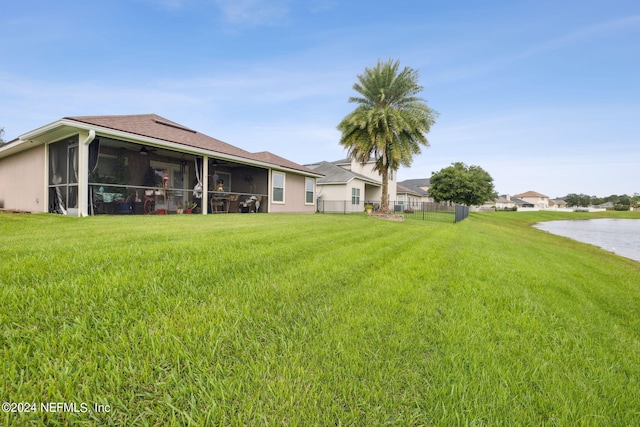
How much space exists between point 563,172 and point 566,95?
30573 mm

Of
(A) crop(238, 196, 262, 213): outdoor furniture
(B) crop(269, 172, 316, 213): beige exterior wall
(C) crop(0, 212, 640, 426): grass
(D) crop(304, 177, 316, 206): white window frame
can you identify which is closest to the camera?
(C) crop(0, 212, 640, 426): grass

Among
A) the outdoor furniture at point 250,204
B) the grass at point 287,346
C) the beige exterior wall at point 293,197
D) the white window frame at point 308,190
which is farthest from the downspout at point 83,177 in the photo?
the white window frame at point 308,190

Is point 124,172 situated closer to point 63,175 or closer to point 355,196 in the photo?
point 63,175

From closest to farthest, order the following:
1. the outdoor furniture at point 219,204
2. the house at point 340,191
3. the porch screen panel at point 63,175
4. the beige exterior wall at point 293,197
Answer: the porch screen panel at point 63,175, the outdoor furniture at point 219,204, the beige exterior wall at point 293,197, the house at point 340,191

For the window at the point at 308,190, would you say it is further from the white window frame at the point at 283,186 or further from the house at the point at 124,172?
the white window frame at the point at 283,186

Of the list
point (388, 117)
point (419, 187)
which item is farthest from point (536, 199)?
point (388, 117)

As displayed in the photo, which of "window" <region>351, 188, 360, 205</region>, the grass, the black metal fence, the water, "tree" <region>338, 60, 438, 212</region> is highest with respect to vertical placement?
"tree" <region>338, 60, 438, 212</region>

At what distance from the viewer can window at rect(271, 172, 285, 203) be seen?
48.9ft

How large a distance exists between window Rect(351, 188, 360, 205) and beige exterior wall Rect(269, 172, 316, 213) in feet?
17.5

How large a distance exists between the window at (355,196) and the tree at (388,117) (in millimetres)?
6667

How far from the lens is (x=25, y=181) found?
1102 centimetres

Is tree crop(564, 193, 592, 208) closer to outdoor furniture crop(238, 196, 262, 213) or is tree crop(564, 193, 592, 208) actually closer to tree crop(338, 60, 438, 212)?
tree crop(338, 60, 438, 212)

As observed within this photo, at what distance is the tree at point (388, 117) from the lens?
14281 millimetres

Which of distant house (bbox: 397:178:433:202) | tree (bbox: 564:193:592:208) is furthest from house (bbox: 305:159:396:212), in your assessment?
tree (bbox: 564:193:592:208)
